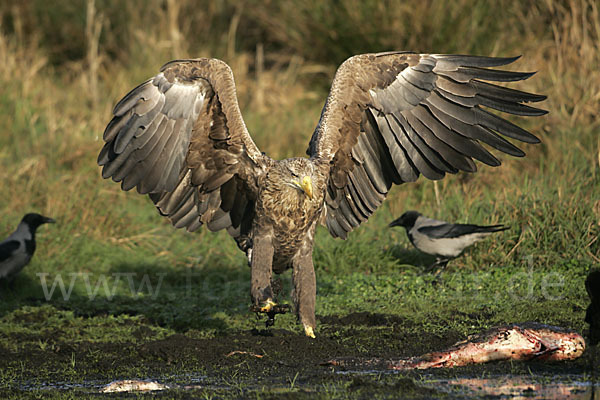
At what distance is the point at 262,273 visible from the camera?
568 cm

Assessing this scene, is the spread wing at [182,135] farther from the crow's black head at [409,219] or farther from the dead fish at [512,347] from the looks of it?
the crow's black head at [409,219]

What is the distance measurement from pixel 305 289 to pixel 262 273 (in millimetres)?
329

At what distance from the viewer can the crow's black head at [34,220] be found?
27.4 ft

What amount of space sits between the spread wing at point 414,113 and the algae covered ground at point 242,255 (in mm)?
1294

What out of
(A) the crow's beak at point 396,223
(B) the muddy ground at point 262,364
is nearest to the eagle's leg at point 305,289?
(B) the muddy ground at point 262,364

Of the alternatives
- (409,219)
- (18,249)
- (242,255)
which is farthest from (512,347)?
(18,249)

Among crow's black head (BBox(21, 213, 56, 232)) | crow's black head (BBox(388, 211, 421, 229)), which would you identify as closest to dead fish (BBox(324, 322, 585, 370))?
crow's black head (BBox(388, 211, 421, 229))

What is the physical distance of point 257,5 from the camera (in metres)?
13.5

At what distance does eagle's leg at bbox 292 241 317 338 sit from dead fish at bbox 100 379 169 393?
1.22 metres

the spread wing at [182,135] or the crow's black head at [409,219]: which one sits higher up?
the spread wing at [182,135]

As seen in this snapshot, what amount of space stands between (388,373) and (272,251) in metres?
1.29

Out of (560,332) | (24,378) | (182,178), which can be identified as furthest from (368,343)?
(24,378)

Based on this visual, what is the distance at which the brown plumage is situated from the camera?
18.6 feet

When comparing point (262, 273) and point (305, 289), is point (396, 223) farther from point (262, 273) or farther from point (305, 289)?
point (262, 273)
